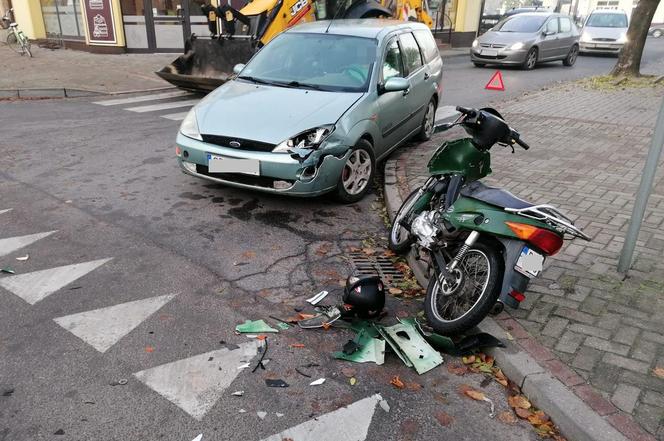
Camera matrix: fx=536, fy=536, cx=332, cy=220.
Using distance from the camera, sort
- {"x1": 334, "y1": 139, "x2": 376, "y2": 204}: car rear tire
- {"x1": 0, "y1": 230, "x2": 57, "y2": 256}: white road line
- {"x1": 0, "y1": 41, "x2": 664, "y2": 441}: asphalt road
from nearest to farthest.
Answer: {"x1": 0, "y1": 41, "x2": 664, "y2": 441}: asphalt road → {"x1": 0, "y1": 230, "x2": 57, "y2": 256}: white road line → {"x1": 334, "y1": 139, "x2": 376, "y2": 204}: car rear tire

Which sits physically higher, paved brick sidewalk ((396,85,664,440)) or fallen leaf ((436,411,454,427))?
paved brick sidewalk ((396,85,664,440))

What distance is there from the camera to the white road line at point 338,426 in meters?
2.72

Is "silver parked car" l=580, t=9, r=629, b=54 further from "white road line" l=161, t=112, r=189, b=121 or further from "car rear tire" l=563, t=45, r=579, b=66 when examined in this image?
"white road line" l=161, t=112, r=189, b=121

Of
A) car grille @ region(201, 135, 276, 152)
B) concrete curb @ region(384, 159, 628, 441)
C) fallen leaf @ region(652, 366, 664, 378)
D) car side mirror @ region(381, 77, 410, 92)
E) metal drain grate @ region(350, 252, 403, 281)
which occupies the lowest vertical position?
metal drain grate @ region(350, 252, 403, 281)

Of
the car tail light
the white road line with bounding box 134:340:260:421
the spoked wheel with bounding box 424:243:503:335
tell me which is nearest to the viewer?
the white road line with bounding box 134:340:260:421

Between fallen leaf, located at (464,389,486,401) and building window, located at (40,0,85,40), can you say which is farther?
building window, located at (40,0,85,40)

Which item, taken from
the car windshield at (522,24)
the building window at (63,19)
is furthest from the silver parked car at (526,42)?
the building window at (63,19)

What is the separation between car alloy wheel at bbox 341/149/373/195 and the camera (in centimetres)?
571

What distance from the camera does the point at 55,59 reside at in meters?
16.3

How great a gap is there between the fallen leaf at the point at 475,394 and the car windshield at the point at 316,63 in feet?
12.4

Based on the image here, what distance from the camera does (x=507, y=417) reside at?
9.65ft

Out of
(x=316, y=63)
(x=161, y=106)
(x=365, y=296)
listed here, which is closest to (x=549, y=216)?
(x=365, y=296)

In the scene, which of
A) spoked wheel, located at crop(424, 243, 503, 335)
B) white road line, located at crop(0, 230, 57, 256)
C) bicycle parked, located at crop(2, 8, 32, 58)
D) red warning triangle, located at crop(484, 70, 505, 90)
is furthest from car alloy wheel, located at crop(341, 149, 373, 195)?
bicycle parked, located at crop(2, 8, 32, 58)

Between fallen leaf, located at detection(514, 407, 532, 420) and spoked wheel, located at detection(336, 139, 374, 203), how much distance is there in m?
3.12
